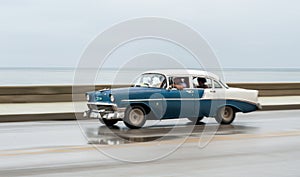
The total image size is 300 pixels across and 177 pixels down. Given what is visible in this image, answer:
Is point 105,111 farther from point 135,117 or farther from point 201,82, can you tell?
point 201,82

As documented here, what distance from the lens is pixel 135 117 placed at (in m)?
15.3

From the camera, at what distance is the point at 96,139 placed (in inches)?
520

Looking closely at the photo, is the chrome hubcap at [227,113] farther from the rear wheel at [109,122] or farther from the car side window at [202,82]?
the rear wheel at [109,122]

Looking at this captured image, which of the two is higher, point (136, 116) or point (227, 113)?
point (136, 116)

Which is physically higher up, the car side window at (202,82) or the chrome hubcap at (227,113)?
the car side window at (202,82)

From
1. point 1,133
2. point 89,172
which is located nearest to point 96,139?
point 1,133

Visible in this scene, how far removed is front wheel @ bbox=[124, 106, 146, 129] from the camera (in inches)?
596

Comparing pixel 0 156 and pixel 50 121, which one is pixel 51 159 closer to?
pixel 0 156

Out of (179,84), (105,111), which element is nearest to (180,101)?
(179,84)

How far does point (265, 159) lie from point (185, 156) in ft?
4.81

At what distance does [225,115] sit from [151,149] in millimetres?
5648

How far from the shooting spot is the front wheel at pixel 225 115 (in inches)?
658

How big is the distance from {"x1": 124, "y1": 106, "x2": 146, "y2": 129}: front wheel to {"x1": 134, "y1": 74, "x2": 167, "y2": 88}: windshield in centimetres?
89

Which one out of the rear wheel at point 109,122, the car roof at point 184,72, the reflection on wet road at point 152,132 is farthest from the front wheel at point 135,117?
the car roof at point 184,72
